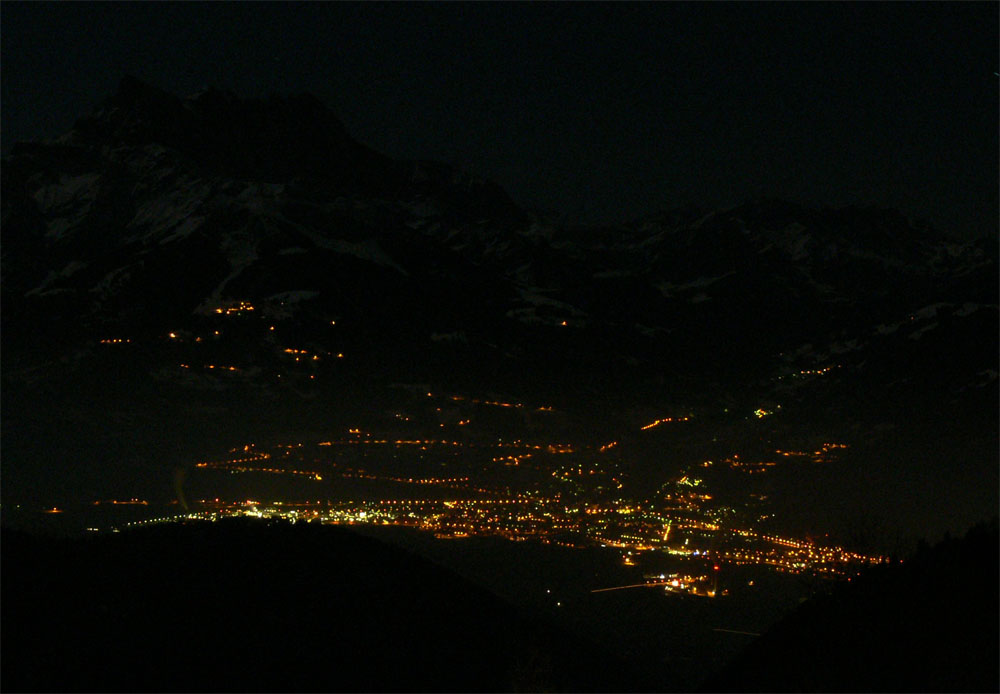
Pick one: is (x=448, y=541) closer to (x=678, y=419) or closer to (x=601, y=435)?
(x=601, y=435)

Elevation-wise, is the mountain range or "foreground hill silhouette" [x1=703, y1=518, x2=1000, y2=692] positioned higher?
the mountain range

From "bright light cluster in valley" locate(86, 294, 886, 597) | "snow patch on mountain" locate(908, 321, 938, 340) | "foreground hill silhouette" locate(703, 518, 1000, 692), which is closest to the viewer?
"foreground hill silhouette" locate(703, 518, 1000, 692)

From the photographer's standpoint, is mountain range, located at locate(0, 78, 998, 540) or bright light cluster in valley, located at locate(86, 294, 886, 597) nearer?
bright light cluster in valley, located at locate(86, 294, 886, 597)

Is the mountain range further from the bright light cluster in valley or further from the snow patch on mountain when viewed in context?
the bright light cluster in valley

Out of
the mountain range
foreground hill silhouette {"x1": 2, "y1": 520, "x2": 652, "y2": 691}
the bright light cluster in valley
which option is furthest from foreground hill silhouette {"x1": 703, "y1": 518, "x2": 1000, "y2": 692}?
the mountain range

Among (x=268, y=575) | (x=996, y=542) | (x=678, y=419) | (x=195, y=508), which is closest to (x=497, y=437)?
(x=678, y=419)

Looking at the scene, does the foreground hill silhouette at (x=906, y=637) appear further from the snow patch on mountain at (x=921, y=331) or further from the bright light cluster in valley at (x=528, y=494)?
the snow patch on mountain at (x=921, y=331)

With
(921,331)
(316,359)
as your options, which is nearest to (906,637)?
(316,359)

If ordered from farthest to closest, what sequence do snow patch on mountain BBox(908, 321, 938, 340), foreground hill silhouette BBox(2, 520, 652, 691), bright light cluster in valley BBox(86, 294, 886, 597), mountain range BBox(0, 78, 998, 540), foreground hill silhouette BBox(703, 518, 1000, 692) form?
A: snow patch on mountain BBox(908, 321, 938, 340) → mountain range BBox(0, 78, 998, 540) → bright light cluster in valley BBox(86, 294, 886, 597) → foreground hill silhouette BBox(2, 520, 652, 691) → foreground hill silhouette BBox(703, 518, 1000, 692)
